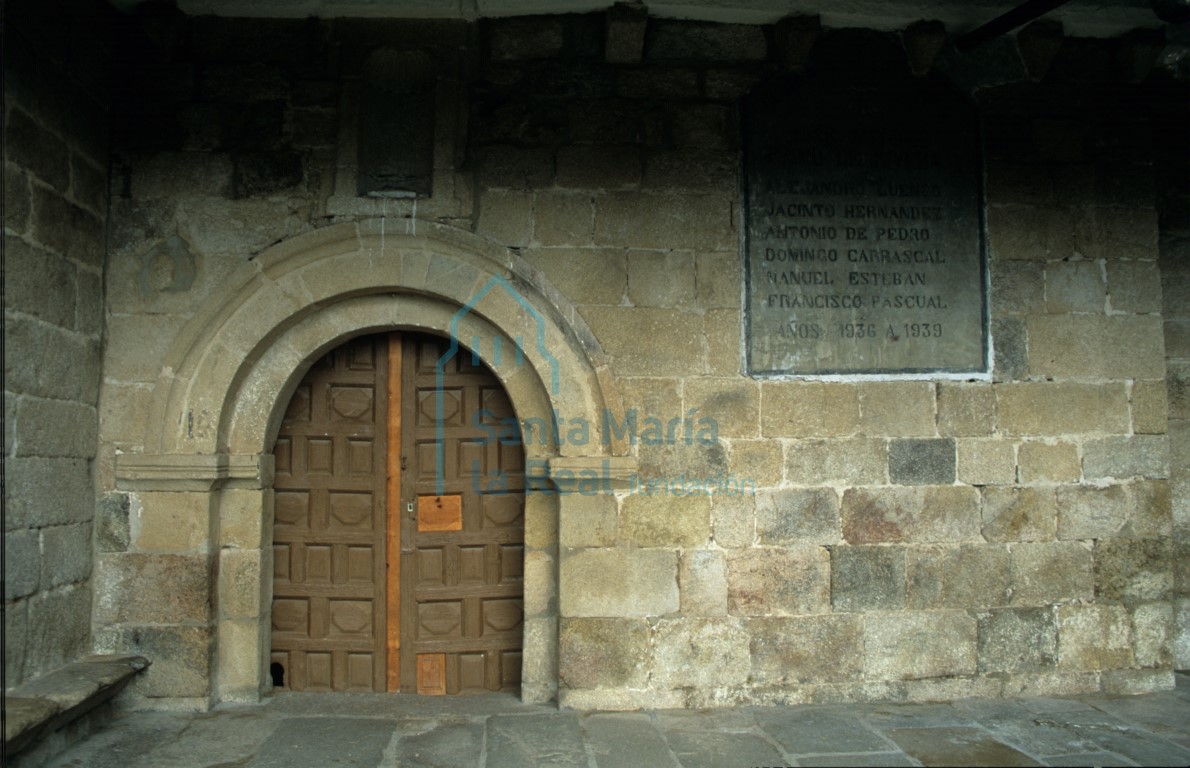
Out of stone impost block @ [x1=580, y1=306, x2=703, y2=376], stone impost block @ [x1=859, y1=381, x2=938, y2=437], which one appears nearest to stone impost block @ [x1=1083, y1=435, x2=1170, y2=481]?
stone impost block @ [x1=859, y1=381, x2=938, y2=437]

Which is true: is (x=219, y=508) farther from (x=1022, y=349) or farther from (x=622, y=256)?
(x=1022, y=349)

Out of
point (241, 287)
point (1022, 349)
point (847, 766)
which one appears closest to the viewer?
point (847, 766)

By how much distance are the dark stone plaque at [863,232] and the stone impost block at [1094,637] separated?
1200mm

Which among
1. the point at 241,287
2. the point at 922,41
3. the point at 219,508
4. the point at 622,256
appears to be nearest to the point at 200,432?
the point at 219,508

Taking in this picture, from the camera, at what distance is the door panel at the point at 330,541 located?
3.98m

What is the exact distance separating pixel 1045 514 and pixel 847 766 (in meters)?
1.63

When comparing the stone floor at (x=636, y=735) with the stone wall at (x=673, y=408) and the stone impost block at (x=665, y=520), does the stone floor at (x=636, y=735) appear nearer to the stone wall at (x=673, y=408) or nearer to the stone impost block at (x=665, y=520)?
the stone wall at (x=673, y=408)

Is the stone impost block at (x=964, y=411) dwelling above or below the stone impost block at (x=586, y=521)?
above

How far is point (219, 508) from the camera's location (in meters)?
3.81

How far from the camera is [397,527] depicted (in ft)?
13.2

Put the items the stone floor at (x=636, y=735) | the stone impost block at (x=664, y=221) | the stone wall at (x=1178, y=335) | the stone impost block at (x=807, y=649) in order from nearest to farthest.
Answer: the stone floor at (x=636, y=735), the stone impost block at (x=807, y=649), the stone impost block at (x=664, y=221), the stone wall at (x=1178, y=335)

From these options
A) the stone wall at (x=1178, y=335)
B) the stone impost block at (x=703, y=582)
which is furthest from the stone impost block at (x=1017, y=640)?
the stone impost block at (x=703, y=582)

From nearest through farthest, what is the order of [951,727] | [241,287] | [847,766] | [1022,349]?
[847,766] < [951,727] < [241,287] < [1022,349]

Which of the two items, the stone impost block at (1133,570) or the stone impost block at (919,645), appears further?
the stone impost block at (1133,570)
